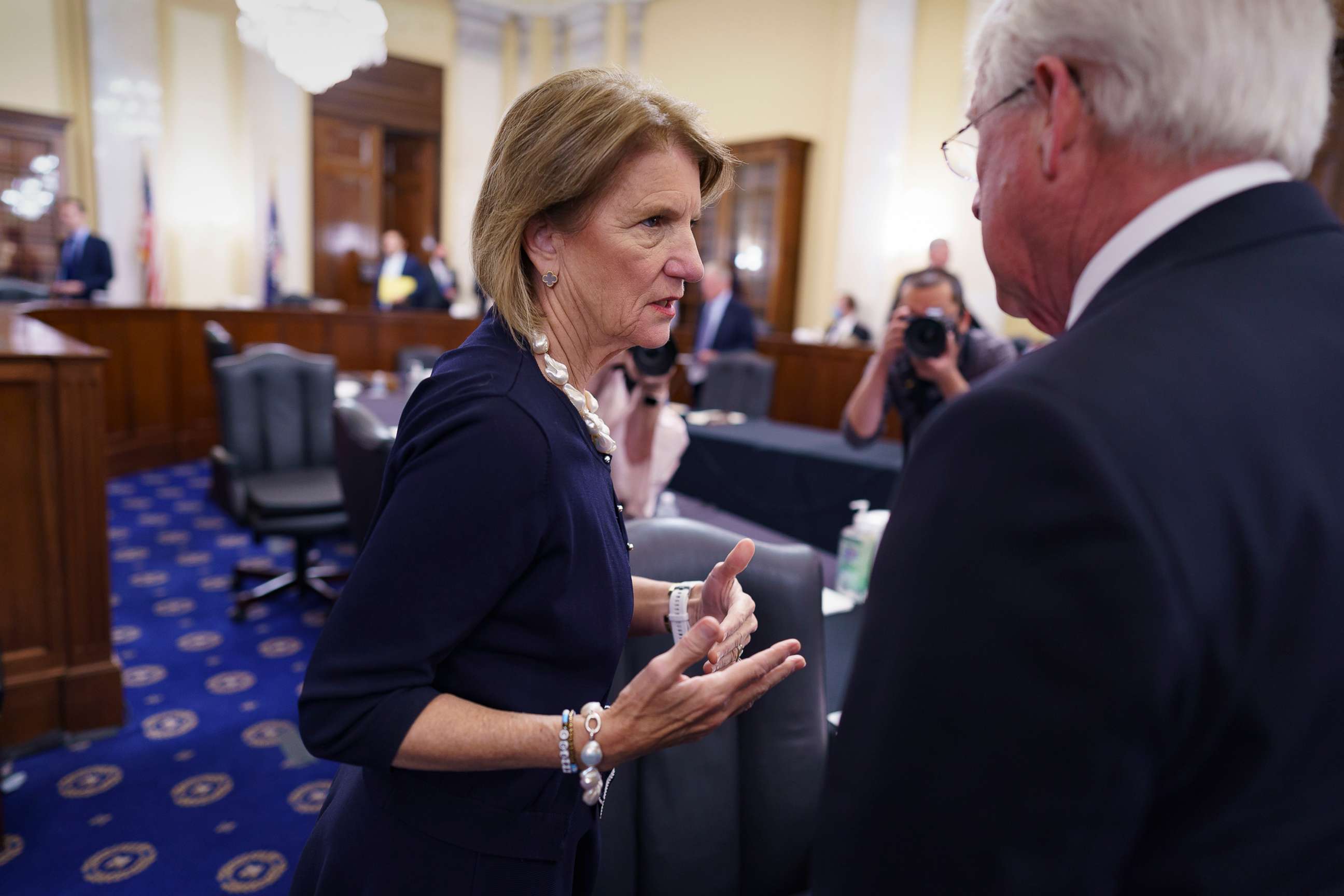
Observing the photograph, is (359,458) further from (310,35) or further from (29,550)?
(310,35)

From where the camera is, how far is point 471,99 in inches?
422

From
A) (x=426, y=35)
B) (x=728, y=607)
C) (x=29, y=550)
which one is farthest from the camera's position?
(x=426, y=35)

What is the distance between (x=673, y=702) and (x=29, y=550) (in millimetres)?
2538

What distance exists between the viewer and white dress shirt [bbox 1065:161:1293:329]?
1.82 feet

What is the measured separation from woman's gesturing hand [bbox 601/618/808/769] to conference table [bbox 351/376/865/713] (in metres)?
0.12

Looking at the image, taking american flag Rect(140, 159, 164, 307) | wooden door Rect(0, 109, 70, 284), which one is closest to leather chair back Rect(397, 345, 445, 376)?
american flag Rect(140, 159, 164, 307)

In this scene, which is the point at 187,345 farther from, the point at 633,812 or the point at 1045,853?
the point at 1045,853

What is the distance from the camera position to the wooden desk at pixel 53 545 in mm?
2459

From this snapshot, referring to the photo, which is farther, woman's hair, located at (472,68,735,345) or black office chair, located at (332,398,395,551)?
black office chair, located at (332,398,395,551)

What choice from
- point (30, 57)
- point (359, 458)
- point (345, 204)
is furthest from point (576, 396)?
point (345, 204)

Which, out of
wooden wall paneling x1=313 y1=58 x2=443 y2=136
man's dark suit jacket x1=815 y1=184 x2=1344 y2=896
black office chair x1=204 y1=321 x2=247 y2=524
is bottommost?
black office chair x1=204 y1=321 x2=247 y2=524

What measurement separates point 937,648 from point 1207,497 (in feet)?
0.56

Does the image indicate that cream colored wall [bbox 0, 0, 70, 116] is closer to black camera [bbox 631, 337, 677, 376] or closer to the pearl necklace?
black camera [bbox 631, 337, 677, 376]

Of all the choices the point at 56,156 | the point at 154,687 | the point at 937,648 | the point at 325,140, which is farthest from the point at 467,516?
the point at 325,140
